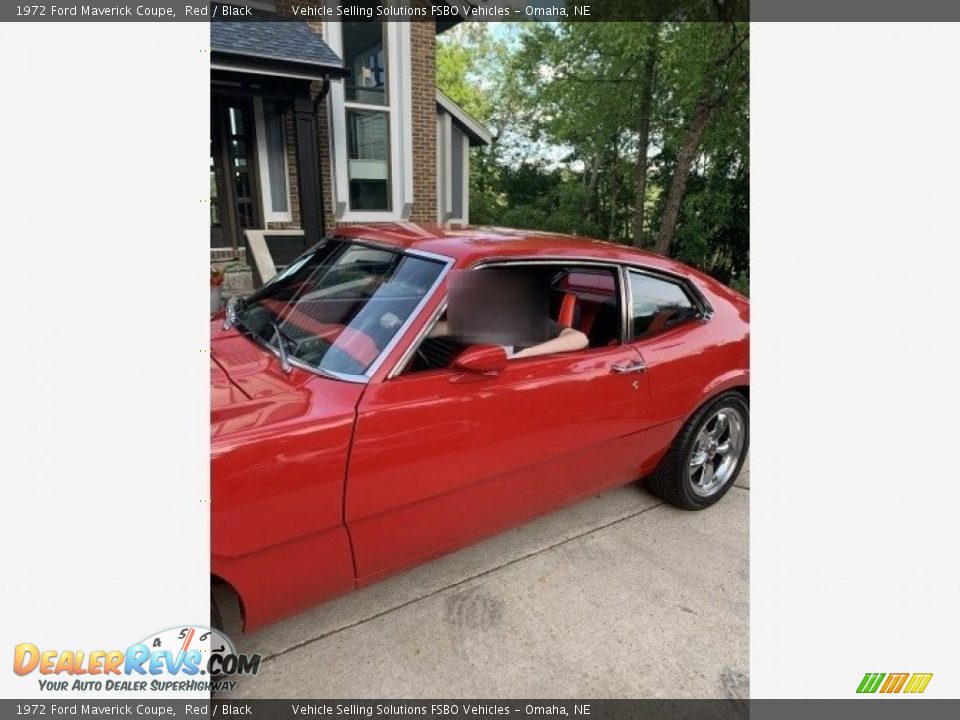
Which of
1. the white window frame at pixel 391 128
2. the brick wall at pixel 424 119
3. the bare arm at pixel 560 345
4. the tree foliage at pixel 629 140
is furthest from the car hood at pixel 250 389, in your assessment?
the tree foliage at pixel 629 140

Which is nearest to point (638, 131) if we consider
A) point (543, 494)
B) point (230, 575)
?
point (543, 494)

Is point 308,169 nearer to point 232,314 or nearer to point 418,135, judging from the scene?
point 418,135

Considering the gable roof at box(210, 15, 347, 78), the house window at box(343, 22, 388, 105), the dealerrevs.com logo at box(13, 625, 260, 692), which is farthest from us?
the house window at box(343, 22, 388, 105)

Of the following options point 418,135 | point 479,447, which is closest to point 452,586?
point 479,447

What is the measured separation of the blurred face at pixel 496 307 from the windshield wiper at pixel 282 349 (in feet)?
2.12

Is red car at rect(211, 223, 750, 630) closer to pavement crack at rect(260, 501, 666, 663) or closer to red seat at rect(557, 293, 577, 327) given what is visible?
red seat at rect(557, 293, 577, 327)

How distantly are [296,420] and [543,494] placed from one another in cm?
120

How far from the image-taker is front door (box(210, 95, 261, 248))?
8.90 meters

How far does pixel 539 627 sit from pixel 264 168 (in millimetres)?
8934

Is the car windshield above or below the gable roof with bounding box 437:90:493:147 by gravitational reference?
below

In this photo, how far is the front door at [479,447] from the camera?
191 centimetres

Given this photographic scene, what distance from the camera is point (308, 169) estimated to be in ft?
27.2
